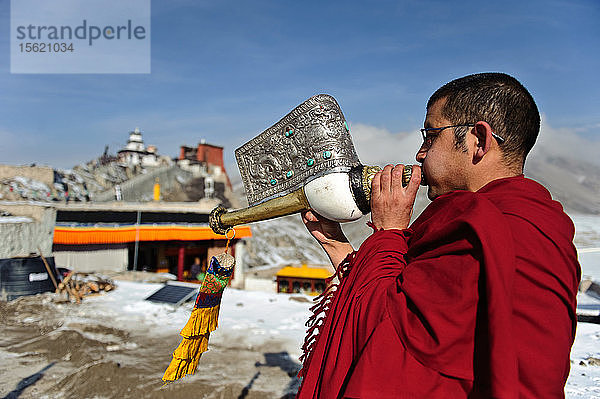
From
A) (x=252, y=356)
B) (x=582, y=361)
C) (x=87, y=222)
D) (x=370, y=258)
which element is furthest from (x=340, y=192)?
(x=87, y=222)

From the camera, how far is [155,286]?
36.8 feet

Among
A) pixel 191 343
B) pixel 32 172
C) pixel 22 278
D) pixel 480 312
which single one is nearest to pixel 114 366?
pixel 191 343

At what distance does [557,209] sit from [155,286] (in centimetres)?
1153

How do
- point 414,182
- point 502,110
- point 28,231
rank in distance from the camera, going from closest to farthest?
point 502,110
point 414,182
point 28,231

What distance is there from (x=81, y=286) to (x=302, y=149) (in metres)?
10.7

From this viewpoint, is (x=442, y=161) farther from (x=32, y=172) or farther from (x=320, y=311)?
(x=32, y=172)

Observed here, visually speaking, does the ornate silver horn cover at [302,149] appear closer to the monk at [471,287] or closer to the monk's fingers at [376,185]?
the monk's fingers at [376,185]

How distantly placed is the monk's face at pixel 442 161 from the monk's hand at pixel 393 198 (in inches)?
2.0

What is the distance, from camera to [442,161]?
1.30 meters

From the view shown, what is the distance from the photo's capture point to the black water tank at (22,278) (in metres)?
9.40

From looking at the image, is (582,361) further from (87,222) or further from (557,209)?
(87,222)

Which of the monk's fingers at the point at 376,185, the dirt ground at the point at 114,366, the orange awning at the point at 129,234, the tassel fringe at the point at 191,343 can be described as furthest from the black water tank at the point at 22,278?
the monk's fingers at the point at 376,185

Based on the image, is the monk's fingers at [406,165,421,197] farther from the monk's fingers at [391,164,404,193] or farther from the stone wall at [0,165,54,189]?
the stone wall at [0,165,54,189]

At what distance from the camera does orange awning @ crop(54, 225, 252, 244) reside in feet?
46.0
